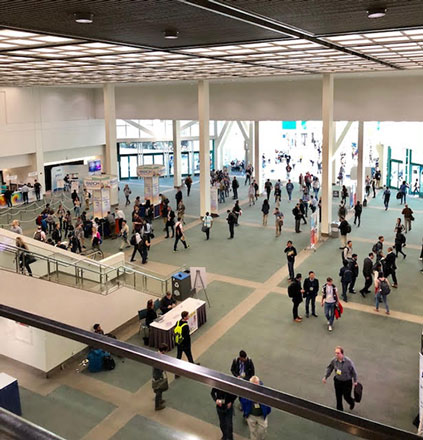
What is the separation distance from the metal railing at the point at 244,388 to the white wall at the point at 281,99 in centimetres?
2078

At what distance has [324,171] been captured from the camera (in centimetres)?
2183

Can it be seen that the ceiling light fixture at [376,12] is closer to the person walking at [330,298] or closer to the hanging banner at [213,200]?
the person walking at [330,298]

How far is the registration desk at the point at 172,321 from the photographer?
11336 millimetres

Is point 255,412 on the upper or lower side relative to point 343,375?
upper

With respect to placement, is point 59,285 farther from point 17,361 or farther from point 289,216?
point 289,216

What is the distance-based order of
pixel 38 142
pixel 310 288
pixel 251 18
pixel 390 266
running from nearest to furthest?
pixel 251 18 → pixel 310 288 → pixel 390 266 → pixel 38 142

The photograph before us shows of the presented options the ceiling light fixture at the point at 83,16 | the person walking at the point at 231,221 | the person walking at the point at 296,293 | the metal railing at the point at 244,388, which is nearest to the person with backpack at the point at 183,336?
the person walking at the point at 296,293

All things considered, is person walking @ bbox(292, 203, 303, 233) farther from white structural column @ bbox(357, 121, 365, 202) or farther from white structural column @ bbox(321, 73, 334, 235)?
white structural column @ bbox(357, 121, 365, 202)

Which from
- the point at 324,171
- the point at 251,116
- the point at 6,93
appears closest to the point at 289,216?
the point at 324,171

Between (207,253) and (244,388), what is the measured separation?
1731 cm

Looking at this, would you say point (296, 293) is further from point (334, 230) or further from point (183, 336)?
point (334, 230)

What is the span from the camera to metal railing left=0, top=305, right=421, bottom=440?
135cm

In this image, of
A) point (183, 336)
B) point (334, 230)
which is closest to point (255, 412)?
point (183, 336)

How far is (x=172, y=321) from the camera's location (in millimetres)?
11625
